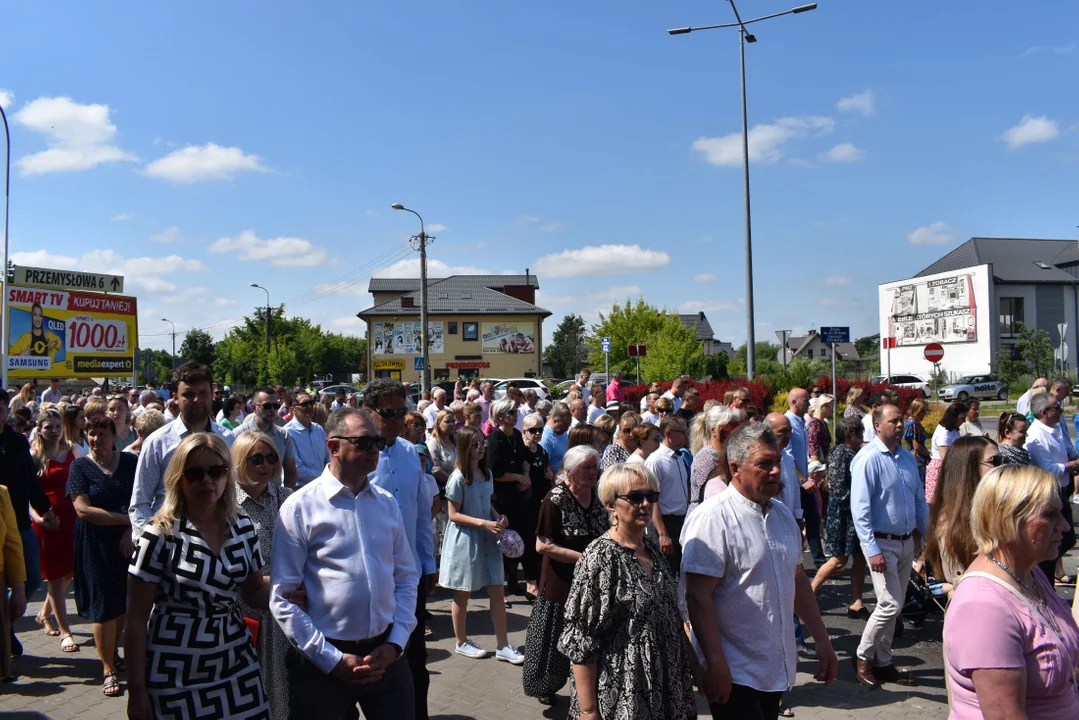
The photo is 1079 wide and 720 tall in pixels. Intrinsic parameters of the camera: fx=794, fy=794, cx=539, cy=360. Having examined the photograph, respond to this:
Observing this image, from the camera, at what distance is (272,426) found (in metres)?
6.92

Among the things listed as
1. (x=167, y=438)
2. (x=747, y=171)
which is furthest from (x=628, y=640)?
(x=747, y=171)

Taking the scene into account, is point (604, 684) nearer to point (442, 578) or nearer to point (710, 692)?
point (710, 692)

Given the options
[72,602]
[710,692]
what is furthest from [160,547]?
[72,602]

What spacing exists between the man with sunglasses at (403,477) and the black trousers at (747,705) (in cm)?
179

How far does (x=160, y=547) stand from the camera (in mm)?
3141

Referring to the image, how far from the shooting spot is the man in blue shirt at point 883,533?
5.55m

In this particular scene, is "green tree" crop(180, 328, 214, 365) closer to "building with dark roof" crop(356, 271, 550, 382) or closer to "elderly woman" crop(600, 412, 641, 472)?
"building with dark roof" crop(356, 271, 550, 382)

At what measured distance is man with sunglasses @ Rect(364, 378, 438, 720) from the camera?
4625 mm

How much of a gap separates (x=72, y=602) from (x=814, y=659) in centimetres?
744

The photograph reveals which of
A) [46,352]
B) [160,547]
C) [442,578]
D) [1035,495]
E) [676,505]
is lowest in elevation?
[442,578]

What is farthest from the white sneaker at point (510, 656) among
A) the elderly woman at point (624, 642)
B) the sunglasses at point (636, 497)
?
the sunglasses at point (636, 497)

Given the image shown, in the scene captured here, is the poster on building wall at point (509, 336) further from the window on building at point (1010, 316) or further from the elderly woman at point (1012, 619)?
the elderly woman at point (1012, 619)

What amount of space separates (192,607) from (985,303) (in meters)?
64.4

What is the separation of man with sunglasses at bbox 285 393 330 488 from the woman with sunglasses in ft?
17.2
